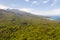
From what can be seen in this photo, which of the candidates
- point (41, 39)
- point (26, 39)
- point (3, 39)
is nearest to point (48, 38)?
point (41, 39)

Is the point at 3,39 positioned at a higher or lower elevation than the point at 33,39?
lower

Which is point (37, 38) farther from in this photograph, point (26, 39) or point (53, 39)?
point (53, 39)

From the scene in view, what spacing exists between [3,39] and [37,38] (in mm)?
61245

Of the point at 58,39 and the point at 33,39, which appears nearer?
the point at 58,39

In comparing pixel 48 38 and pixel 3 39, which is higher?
pixel 48 38

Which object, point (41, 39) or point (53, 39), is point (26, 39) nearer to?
point (41, 39)

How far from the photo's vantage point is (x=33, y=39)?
70.1 meters

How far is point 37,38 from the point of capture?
238ft

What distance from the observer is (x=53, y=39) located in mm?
65062

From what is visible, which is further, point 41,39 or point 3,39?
point 3,39

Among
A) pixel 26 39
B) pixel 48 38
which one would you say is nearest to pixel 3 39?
pixel 26 39

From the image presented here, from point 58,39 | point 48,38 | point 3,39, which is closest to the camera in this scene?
point 58,39

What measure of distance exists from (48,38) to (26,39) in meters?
12.3

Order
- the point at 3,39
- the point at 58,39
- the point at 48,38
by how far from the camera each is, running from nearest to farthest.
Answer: the point at 58,39 → the point at 48,38 → the point at 3,39
